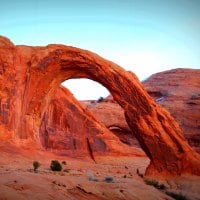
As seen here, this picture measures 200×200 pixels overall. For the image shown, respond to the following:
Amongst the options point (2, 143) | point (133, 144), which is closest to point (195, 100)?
point (133, 144)

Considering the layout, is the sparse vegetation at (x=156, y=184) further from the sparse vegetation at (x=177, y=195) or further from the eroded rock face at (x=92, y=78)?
the eroded rock face at (x=92, y=78)

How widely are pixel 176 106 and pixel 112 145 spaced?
18232 millimetres

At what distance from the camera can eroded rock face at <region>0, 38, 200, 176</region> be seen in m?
18.7

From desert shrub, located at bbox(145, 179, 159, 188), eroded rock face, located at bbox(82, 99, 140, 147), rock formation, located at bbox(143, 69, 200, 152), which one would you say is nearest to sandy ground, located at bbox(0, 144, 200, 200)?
desert shrub, located at bbox(145, 179, 159, 188)

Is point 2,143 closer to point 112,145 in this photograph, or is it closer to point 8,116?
point 8,116

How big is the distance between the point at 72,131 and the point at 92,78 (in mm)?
11327

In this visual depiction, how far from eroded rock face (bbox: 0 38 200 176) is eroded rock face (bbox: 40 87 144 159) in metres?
8.61

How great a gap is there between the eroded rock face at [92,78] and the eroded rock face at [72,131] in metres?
8.61

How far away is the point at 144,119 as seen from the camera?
19.3 metres

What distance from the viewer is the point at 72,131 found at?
1254 inches

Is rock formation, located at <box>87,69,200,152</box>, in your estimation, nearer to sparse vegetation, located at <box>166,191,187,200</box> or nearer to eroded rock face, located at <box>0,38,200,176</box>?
eroded rock face, located at <box>0,38,200,176</box>

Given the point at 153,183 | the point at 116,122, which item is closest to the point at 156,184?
the point at 153,183

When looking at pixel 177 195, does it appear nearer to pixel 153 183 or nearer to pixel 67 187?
pixel 153 183

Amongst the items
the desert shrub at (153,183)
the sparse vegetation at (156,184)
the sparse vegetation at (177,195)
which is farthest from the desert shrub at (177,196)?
the desert shrub at (153,183)
